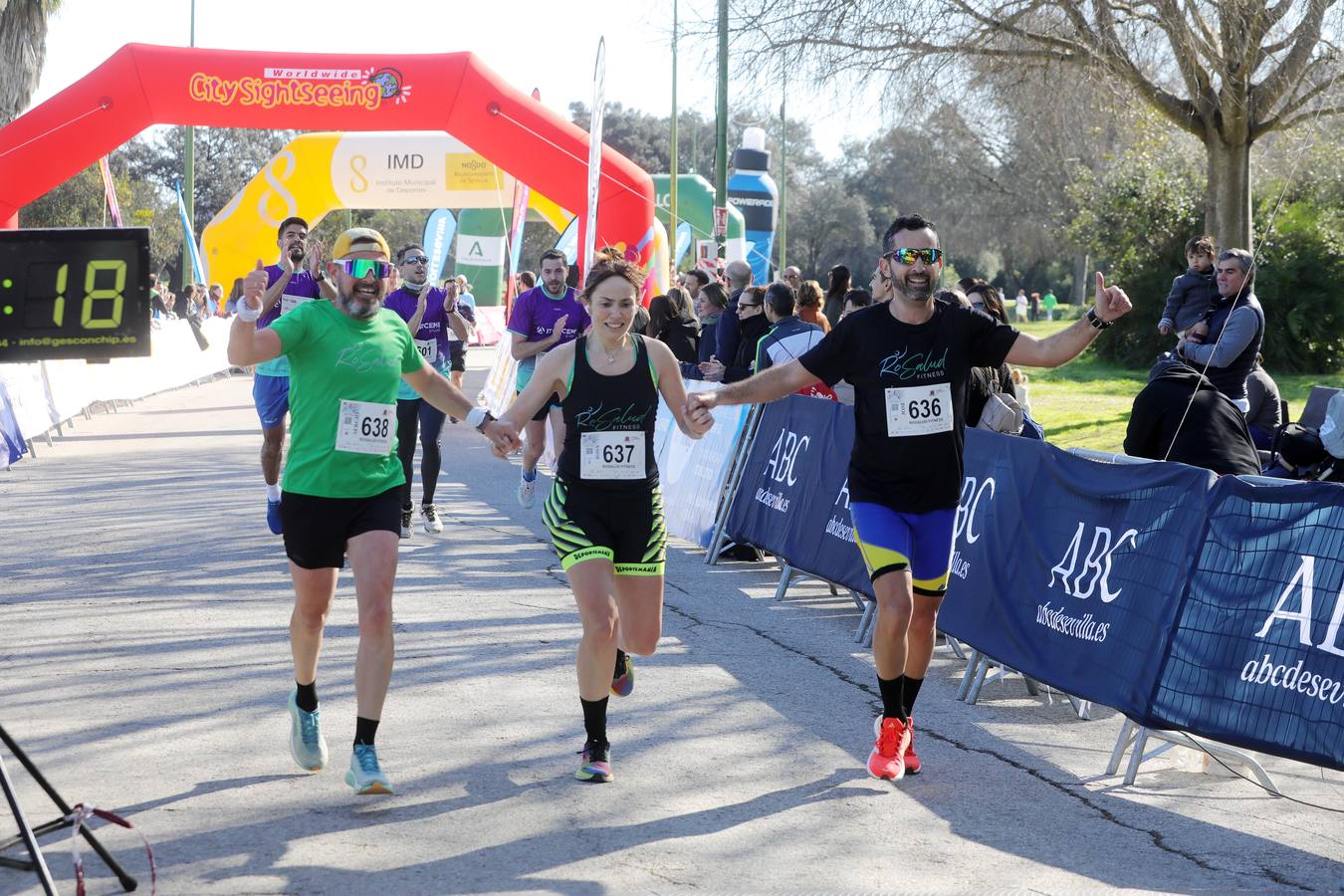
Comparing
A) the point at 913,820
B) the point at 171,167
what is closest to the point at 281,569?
the point at 913,820

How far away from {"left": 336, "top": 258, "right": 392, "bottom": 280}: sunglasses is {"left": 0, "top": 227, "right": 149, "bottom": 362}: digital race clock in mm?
667

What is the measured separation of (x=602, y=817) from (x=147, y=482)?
33.6 feet

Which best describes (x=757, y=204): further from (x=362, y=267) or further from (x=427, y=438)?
(x=362, y=267)

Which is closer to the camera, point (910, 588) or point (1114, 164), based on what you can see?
point (910, 588)

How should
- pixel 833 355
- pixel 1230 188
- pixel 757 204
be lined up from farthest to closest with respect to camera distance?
pixel 757 204 → pixel 1230 188 → pixel 833 355

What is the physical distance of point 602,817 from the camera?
5.16 meters

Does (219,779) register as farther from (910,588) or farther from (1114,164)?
(1114,164)

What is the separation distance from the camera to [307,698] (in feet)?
18.4

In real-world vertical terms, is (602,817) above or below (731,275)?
below

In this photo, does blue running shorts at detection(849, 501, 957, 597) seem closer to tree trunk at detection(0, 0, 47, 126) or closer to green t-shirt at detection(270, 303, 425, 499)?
green t-shirt at detection(270, 303, 425, 499)

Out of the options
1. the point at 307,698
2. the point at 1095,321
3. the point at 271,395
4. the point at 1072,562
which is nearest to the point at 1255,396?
the point at 1072,562

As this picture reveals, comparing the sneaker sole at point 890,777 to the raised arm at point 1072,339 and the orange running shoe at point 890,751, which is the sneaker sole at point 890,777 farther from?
the raised arm at point 1072,339

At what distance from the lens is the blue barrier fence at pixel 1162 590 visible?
5.29 metres

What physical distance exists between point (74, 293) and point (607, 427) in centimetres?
191
